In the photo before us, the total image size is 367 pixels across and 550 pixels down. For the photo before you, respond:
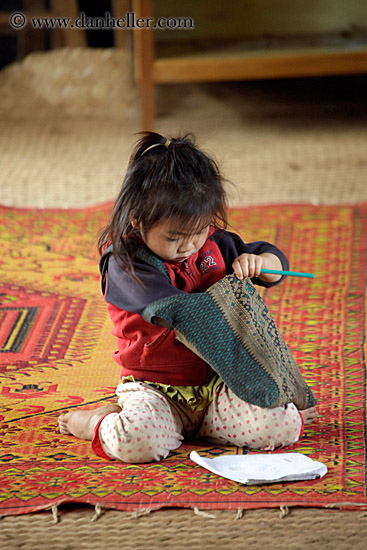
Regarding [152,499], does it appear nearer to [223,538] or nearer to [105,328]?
[223,538]

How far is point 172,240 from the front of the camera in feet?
3.84

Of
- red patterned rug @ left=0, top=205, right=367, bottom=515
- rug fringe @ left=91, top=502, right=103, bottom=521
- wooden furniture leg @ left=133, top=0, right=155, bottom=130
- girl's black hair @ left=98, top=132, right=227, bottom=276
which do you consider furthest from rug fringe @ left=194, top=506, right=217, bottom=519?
wooden furniture leg @ left=133, top=0, right=155, bottom=130

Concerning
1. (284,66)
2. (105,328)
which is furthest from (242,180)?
(105,328)

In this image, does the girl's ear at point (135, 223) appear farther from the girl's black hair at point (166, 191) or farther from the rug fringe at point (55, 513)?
the rug fringe at point (55, 513)

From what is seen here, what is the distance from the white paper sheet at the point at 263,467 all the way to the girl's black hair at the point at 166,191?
30 centimetres

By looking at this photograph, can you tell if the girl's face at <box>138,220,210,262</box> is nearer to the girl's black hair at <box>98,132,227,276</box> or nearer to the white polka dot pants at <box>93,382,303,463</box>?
the girl's black hair at <box>98,132,227,276</box>

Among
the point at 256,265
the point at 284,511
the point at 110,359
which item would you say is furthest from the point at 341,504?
the point at 110,359

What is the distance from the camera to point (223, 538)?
3.27 ft

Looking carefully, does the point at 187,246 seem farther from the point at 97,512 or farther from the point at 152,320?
the point at 97,512

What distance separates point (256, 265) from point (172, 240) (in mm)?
171

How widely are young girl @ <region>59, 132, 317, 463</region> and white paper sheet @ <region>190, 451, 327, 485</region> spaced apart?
42mm

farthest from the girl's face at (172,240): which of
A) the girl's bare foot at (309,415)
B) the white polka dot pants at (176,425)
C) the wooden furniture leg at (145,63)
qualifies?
the wooden furniture leg at (145,63)

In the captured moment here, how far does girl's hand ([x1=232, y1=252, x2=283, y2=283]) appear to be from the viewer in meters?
1.26

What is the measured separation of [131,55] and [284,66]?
93cm
